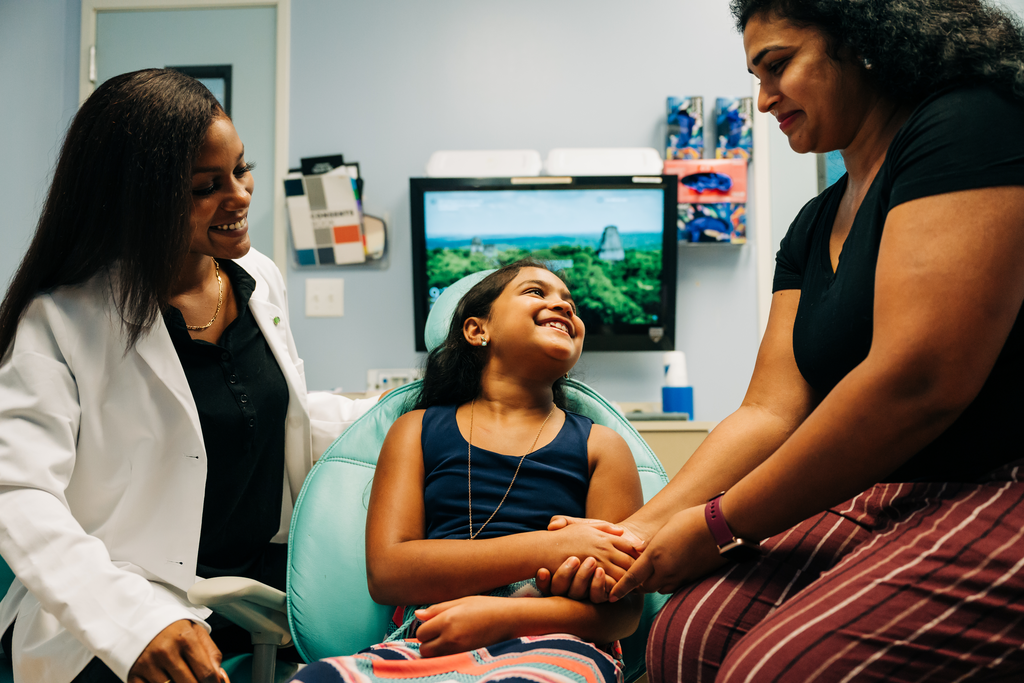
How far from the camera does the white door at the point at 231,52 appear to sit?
3221 mm

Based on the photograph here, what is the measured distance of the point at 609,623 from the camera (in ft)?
3.43

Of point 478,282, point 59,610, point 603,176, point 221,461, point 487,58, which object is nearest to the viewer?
point 59,610

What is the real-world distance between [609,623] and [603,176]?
7.29 feet

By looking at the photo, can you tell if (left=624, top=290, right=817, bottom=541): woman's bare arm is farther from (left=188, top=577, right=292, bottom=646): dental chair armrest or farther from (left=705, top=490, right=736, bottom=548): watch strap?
(left=188, top=577, right=292, bottom=646): dental chair armrest

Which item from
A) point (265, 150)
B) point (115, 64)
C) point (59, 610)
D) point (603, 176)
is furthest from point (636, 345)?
point (115, 64)

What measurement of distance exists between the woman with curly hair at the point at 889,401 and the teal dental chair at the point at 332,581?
0.33 metres

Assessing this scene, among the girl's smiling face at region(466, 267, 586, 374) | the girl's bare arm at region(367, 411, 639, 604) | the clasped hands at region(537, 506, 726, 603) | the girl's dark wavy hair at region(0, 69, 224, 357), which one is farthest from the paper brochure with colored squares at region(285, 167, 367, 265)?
the clasped hands at region(537, 506, 726, 603)

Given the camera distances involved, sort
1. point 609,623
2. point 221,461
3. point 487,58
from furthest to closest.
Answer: point 487,58 → point 221,461 → point 609,623

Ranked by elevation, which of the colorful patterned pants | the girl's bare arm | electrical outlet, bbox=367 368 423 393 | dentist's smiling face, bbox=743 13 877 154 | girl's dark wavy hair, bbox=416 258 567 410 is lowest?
the colorful patterned pants

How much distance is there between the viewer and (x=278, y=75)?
3.18 metres

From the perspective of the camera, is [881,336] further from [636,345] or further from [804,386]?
[636,345]

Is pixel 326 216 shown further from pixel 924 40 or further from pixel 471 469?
pixel 924 40

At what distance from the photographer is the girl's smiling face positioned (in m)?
1.30

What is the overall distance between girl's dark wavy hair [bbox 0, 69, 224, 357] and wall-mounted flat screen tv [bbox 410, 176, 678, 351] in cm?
188
